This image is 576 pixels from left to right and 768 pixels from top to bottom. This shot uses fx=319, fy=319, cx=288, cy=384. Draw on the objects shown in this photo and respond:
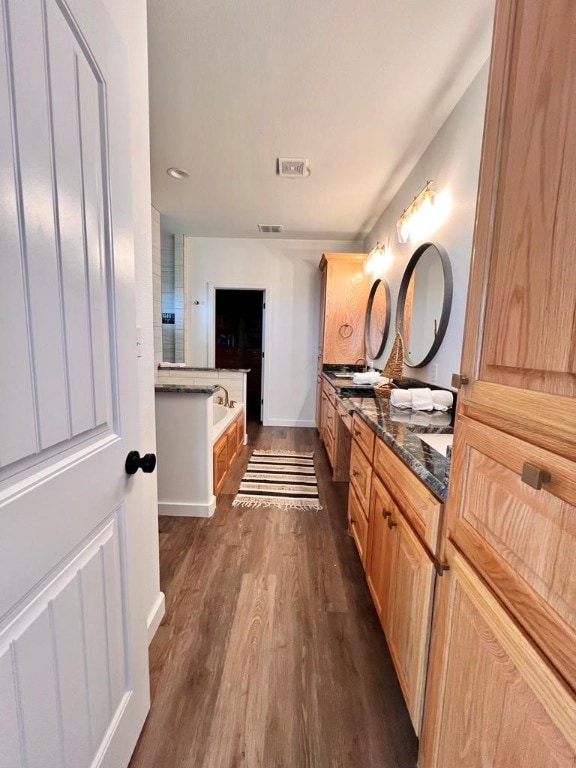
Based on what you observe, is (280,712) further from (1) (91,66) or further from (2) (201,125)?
(2) (201,125)

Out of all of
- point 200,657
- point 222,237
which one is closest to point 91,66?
point 200,657

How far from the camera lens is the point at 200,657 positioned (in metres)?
1.27

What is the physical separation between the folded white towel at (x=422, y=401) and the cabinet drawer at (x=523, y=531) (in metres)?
1.00

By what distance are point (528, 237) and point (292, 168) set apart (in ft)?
8.25

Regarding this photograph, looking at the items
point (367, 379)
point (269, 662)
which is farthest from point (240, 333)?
point (269, 662)

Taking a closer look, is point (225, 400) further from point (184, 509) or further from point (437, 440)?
point (437, 440)

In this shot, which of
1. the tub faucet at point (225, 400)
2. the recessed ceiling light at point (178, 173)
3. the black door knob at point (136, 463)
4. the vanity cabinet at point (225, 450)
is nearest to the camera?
the black door knob at point (136, 463)

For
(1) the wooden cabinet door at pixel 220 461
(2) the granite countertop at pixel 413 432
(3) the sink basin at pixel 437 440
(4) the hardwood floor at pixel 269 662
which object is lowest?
(4) the hardwood floor at pixel 269 662

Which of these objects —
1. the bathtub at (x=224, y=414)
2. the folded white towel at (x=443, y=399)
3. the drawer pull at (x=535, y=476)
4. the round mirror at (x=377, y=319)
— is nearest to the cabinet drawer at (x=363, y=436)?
the folded white towel at (x=443, y=399)

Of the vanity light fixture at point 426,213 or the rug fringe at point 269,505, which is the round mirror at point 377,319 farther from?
the rug fringe at point 269,505

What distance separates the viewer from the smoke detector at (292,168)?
96.8 inches

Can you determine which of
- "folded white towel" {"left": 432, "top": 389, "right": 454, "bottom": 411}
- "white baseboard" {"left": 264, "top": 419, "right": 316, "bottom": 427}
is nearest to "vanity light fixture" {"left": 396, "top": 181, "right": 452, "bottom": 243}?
"folded white towel" {"left": 432, "top": 389, "right": 454, "bottom": 411}

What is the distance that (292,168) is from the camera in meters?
2.56

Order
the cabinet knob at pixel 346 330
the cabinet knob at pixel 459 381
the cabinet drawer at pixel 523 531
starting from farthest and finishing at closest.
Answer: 1. the cabinet knob at pixel 346 330
2. the cabinet knob at pixel 459 381
3. the cabinet drawer at pixel 523 531
